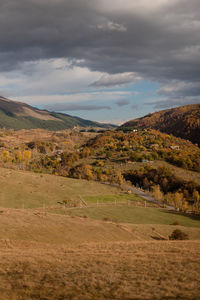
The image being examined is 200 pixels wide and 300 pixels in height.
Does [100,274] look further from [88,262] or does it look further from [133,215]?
[133,215]

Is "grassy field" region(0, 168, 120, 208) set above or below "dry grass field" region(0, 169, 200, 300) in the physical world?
below

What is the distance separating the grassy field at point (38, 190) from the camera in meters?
68.7

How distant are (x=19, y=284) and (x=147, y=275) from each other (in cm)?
821

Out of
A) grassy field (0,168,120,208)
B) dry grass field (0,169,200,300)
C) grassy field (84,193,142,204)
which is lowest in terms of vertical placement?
grassy field (84,193,142,204)

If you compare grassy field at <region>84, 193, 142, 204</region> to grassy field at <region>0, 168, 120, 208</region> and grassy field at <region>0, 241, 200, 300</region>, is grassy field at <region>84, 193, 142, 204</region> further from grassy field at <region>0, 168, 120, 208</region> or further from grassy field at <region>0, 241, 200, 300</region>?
grassy field at <region>0, 241, 200, 300</region>

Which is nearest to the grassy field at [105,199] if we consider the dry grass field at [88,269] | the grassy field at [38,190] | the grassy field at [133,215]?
the grassy field at [38,190]

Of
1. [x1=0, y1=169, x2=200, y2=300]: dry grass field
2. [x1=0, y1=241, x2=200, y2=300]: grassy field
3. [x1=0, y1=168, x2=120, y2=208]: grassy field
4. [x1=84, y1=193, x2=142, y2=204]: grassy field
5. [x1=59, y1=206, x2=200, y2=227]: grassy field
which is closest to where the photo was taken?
[x1=0, y1=241, x2=200, y2=300]: grassy field

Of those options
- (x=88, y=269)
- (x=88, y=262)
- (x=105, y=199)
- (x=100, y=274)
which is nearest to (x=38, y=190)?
(x=105, y=199)

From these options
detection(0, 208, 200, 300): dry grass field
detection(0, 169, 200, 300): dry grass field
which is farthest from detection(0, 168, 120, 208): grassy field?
detection(0, 208, 200, 300): dry grass field

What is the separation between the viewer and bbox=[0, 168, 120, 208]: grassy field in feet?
225

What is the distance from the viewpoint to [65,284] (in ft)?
51.8

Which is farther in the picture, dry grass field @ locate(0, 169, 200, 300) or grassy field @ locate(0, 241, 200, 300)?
dry grass field @ locate(0, 169, 200, 300)

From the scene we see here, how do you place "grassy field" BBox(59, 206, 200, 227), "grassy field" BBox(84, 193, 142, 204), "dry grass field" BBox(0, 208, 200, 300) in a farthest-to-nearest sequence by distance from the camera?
"grassy field" BBox(84, 193, 142, 204)
"grassy field" BBox(59, 206, 200, 227)
"dry grass field" BBox(0, 208, 200, 300)

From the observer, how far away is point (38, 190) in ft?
268
